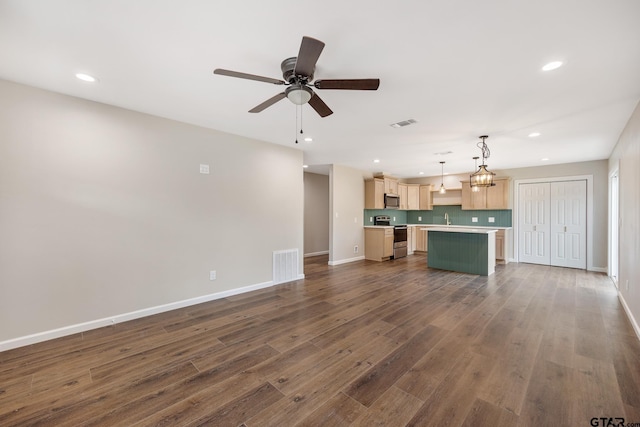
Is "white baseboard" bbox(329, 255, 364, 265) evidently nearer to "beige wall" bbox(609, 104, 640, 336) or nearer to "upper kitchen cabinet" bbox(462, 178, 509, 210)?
"upper kitchen cabinet" bbox(462, 178, 509, 210)

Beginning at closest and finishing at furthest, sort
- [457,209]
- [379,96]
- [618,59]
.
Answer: [618,59] → [379,96] → [457,209]

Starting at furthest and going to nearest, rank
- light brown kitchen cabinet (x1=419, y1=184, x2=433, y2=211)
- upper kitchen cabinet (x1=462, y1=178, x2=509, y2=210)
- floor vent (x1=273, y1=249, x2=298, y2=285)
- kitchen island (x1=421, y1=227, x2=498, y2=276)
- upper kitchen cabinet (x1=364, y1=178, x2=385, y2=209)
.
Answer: light brown kitchen cabinet (x1=419, y1=184, x2=433, y2=211)
upper kitchen cabinet (x1=364, y1=178, x2=385, y2=209)
upper kitchen cabinet (x1=462, y1=178, x2=509, y2=210)
kitchen island (x1=421, y1=227, x2=498, y2=276)
floor vent (x1=273, y1=249, x2=298, y2=285)

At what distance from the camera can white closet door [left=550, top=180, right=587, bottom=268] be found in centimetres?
593

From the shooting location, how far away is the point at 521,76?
230 cm

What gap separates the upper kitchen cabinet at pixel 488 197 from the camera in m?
6.89

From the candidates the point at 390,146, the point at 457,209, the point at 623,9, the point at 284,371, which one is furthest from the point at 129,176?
the point at 457,209

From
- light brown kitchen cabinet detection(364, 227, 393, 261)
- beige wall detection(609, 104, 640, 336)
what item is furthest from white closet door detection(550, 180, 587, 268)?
light brown kitchen cabinet detection(364, 227, 393, 261)

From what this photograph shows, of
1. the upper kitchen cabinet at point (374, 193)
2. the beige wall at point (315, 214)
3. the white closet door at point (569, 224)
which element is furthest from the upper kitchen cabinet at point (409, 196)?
the white closet door at point (569, 224)

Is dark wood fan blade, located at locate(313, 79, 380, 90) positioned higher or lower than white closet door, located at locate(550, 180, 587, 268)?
higher

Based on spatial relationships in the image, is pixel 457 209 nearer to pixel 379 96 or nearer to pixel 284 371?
pixel 379 96

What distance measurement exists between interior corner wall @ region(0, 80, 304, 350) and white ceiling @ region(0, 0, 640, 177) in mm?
332

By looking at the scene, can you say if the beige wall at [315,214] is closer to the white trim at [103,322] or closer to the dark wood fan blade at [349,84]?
the white trim at [103,322]

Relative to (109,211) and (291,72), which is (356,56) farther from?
(109,211)

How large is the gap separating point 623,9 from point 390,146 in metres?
3.24
